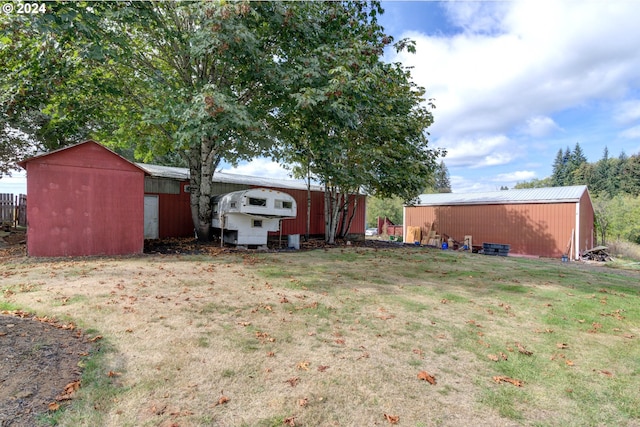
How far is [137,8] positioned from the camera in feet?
26.6

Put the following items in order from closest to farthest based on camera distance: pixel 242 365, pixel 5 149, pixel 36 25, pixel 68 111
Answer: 1. pixel 242 365
2. pixel 36 25
3. pixel 68 111
4. pixel 5 149

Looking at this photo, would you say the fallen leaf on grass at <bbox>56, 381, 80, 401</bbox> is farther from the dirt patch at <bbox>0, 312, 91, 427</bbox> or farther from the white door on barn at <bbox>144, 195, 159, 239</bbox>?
the white door on barn at <bbox>144, 195, 159, 239</bbox>

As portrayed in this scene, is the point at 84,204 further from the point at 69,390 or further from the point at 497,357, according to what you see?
the point at 497,357

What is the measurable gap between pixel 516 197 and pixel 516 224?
4.71 feet

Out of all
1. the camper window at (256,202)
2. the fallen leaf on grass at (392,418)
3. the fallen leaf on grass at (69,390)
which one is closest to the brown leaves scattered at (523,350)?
the fallen leaf on grass at (392,418)

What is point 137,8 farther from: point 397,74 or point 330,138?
point 397,74

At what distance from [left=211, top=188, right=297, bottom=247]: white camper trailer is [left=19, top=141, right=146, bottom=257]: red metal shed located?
8.04 feet

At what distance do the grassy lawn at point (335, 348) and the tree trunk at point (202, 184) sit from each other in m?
4.44

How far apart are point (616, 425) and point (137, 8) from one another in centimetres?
1057

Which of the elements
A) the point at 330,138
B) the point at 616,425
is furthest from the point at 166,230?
the point at 616,425

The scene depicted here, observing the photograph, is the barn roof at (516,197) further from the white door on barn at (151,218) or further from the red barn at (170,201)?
the white door on barn at (151,218)

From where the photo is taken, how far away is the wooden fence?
600 inches

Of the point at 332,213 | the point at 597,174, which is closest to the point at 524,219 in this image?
the point at 332,213

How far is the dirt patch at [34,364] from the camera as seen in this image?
2359mm
